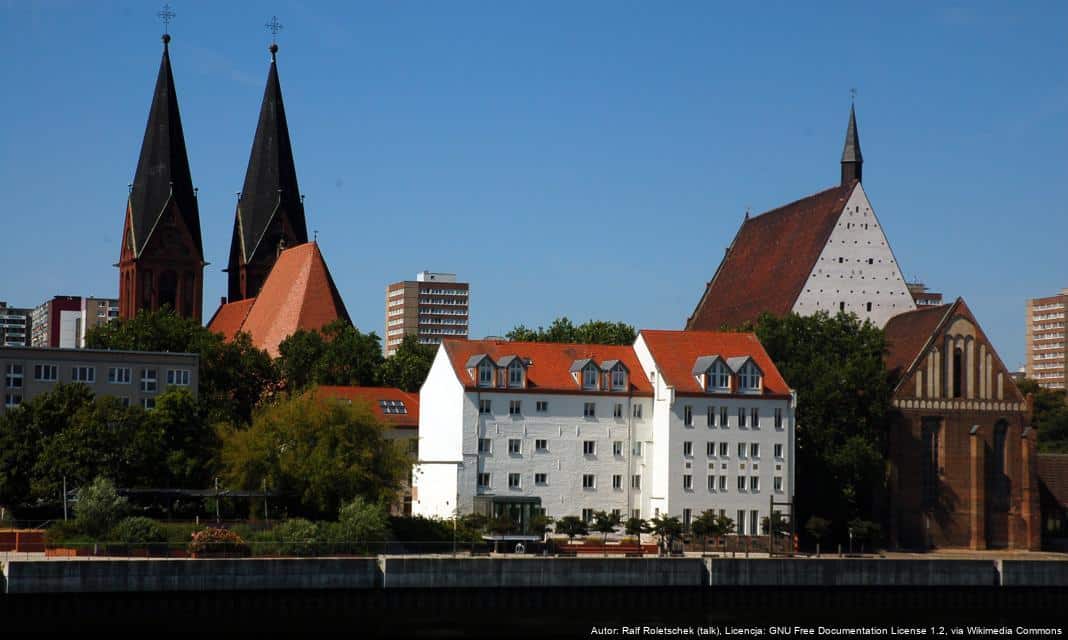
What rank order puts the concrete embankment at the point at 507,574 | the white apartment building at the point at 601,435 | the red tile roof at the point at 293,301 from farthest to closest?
the red tile roof at the point at 293,301 < the white apartment building at the point at 601,435 < the concrete embankment at the point at 507,574

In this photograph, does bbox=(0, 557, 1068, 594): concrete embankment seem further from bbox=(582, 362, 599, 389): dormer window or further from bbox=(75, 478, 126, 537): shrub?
bbox=(582, 362, 599, 389): dormer window

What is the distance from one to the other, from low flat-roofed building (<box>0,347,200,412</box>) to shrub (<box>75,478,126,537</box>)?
2194cm

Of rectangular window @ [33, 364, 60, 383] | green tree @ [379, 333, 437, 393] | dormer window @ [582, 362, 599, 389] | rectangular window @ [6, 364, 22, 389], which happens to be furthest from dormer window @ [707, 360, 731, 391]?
rectangular window @ [6, 364, 22, 389]

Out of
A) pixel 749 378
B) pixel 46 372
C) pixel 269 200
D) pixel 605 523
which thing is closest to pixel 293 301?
pixel 269 200

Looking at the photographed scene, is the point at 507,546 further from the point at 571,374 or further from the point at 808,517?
the point at 808,517

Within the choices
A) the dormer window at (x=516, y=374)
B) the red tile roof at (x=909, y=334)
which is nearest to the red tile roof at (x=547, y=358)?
the dormer window at (x=516, y=374)

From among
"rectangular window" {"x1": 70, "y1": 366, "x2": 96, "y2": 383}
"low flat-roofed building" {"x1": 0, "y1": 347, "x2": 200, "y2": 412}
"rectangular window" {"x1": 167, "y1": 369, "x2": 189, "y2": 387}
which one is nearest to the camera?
"low flat-roofed building" {"x1": 0, "y1": 347, "x2": 200, "y2": 412}

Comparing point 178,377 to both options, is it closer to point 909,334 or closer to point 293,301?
point 293,301

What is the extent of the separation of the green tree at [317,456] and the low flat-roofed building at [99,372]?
616 inches

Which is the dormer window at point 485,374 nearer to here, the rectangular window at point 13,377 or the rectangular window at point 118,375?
the rectangular window at point 118,375

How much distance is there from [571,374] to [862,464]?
15000mm

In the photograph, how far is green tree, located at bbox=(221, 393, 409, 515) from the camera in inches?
2894

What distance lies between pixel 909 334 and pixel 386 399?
1107 inches

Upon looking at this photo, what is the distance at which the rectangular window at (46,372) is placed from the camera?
89.6m
